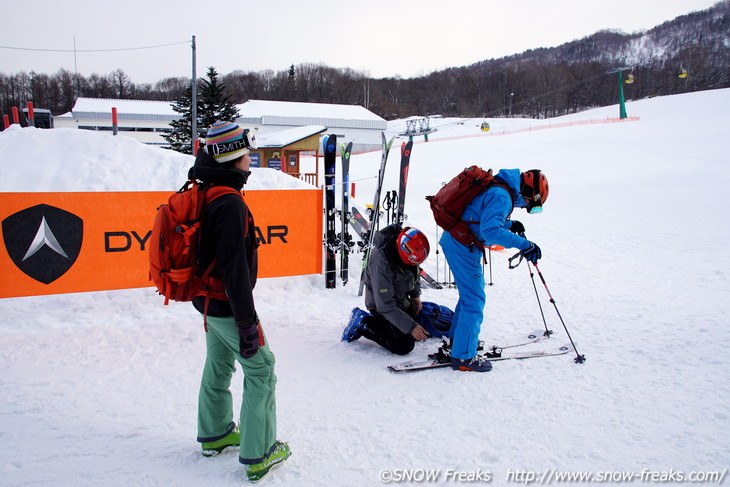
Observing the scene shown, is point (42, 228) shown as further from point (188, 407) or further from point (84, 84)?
point (84, 84)

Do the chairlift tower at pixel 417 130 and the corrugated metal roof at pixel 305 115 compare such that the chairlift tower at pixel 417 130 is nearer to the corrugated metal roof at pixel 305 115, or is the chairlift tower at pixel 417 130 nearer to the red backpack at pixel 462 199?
the corrugated metal roof at pixel 305 115

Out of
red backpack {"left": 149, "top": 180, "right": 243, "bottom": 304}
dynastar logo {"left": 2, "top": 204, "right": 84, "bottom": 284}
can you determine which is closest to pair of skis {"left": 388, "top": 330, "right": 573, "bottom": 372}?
red backpack {"left": 149, "top": 180, "right": 243, "bottom": 304}

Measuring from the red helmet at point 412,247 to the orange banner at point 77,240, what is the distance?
102 inches

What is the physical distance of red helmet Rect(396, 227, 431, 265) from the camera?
172 inches

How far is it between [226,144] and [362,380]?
2.41 metres

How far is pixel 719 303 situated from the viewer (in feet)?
19.8

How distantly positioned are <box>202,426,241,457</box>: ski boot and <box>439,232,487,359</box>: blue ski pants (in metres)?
2.10

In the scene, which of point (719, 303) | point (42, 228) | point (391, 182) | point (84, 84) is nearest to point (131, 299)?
point (42, 228)

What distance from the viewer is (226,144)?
2619mm

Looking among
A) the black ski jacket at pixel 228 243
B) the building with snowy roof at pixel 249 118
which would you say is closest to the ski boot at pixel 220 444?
the black ski jacket at pixel 228 243
